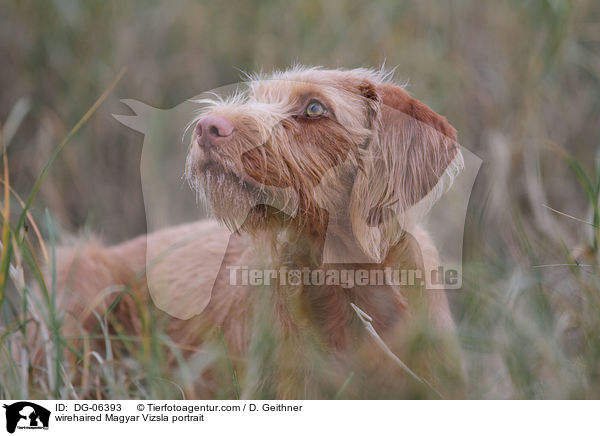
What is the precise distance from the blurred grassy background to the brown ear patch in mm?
429

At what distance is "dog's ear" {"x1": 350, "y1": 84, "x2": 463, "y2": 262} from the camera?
2.19 metres

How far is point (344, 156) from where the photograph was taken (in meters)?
2.17

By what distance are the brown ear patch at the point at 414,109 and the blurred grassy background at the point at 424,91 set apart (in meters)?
0.43

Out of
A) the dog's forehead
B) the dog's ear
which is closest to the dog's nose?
the dog's forehead

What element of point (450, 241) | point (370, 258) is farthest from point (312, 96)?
point (450, 241)

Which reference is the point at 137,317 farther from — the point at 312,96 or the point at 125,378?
the point at 312,96

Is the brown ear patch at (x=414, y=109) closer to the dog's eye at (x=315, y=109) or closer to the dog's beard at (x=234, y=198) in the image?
the dog's eye at (x=315, y=109)

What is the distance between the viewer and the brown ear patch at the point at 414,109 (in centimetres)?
219
